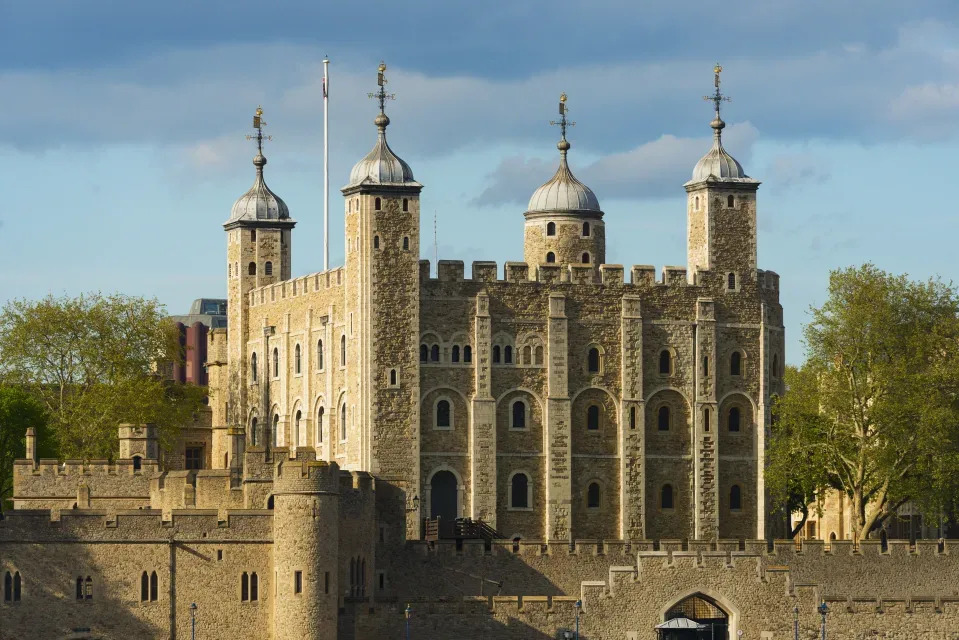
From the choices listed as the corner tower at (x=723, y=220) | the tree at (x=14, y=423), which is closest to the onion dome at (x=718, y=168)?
the corner tower at (x=723, y=220)

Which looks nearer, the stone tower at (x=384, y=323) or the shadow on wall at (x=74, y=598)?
the shadow on wall at (x=74, y=598)

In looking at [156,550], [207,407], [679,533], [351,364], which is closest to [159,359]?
[207,407]

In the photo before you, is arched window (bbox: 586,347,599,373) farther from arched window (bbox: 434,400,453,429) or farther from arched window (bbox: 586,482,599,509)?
arched window (bbox: 434,400,453,429)

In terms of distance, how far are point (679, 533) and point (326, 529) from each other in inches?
1146

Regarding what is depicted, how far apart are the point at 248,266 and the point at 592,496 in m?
25.0

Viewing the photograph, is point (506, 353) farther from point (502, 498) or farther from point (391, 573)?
point (391, 573)

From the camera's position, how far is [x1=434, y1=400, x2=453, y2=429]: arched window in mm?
108812

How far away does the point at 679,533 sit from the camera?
111 m

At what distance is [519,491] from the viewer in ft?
360

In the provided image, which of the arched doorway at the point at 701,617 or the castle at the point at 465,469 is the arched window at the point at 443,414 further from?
the arched doorway at the point at 701,617

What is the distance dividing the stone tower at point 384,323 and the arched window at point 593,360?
25.0 feet

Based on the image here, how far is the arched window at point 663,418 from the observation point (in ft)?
367

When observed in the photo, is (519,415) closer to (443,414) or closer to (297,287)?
(443,414)

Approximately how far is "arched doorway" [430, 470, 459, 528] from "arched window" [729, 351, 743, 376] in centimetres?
1339
